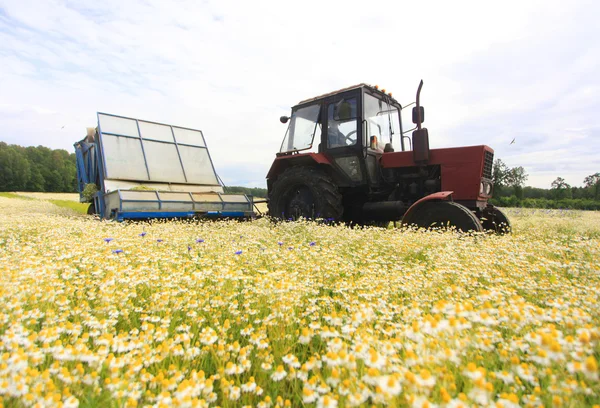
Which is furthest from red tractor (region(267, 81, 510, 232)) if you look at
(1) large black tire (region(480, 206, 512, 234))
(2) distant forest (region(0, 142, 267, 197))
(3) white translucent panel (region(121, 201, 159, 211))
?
(2) distant forest (region(0, 142, 267, 197))

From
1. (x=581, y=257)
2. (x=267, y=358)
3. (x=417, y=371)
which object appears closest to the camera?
(x=417, y=371)

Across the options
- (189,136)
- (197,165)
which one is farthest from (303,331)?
(189,136)

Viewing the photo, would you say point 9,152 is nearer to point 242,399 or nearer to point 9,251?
point 9,251

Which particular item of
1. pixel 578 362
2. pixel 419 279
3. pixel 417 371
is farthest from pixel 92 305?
pixel 578 362

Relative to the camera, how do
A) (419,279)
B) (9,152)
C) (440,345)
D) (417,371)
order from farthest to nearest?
(9,152) < (419,279) < (440,345) < (417,371)

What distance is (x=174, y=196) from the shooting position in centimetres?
781

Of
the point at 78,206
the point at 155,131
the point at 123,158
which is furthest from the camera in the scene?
the point at 78,206

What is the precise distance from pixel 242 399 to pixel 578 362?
135cm

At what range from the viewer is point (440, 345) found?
1444 millimetres

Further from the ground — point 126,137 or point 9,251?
point 126,137

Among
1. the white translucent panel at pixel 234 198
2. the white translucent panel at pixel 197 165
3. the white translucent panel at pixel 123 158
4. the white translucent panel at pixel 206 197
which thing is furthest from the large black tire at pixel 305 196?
the white translucent panel at pixel 123 158

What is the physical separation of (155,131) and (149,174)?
1.73m

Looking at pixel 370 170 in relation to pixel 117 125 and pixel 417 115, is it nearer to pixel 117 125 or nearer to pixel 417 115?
pixel 417 115

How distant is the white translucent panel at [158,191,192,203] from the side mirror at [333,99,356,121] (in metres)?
4.04
